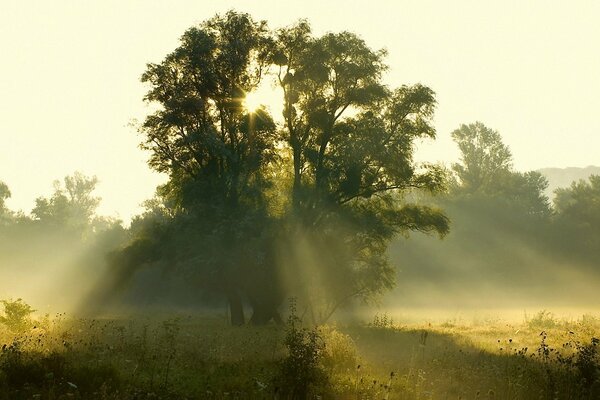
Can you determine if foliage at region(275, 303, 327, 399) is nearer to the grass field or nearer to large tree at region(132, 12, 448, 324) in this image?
the grass field

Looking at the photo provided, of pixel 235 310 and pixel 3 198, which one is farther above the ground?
pixel 3 198

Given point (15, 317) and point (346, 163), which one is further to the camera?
point (346, 163)

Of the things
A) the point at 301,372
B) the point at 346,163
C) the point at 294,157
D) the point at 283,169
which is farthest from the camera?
the point at 283,169

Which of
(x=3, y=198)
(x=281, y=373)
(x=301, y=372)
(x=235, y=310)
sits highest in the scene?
(x=3, y=198)

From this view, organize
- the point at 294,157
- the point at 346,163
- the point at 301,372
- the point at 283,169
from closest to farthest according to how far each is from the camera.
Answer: the point at 301,372 < the point at 346,163 < the point at 294,157 < the point at 283,169

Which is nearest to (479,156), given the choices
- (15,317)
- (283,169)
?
(283,169)

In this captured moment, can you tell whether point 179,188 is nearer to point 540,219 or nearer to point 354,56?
point 354,56

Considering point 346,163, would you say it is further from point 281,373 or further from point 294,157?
point 281,373

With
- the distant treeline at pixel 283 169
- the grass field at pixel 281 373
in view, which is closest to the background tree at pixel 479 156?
the distant treeline at pixel 283 169

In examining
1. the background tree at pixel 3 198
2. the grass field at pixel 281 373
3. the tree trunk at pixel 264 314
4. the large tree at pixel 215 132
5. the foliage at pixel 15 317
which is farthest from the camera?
the background tree at pixel 3 198

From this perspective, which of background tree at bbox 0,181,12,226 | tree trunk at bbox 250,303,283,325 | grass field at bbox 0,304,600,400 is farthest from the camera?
background tree at bbox 0,181,12,226

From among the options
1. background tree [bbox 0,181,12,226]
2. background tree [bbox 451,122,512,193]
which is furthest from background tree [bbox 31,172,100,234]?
background tree [bbox 451,122,512,193]

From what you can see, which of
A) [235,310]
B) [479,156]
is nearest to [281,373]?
[235,310]

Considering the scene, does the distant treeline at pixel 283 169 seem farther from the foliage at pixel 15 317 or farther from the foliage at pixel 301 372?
the foliage at pixel 301 372
